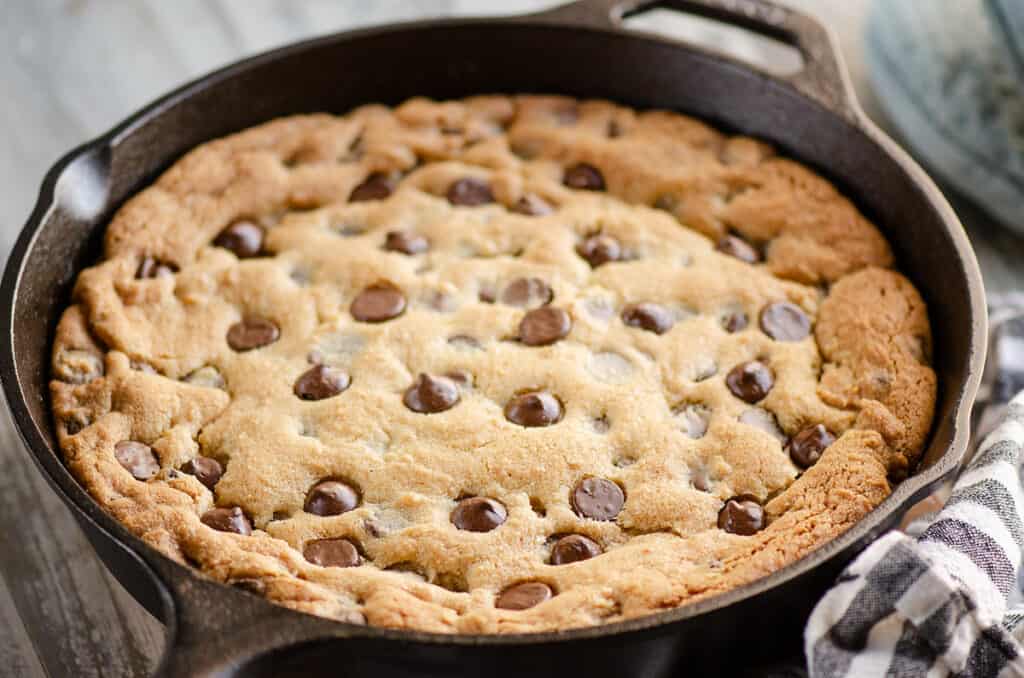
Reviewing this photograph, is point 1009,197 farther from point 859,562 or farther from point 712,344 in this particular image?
point 859,562

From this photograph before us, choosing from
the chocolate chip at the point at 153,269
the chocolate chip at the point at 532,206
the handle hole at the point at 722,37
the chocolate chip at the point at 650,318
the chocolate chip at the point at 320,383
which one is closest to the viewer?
the chocolate chip at the point at 320,383

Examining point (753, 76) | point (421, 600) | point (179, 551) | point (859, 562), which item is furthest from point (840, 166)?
point (179, 551)

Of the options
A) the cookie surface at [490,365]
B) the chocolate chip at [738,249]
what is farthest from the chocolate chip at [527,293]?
the chocolate chip at [738,249]

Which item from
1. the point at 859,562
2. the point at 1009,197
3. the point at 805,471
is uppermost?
the point at 859,562

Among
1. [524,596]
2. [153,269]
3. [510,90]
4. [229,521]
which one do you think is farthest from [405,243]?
[524,596]

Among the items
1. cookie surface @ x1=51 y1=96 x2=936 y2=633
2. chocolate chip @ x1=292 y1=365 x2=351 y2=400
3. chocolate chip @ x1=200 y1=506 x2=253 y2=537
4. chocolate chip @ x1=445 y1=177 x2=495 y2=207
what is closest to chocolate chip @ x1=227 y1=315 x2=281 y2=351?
cookie surface @ x1=51 y1=96 x2=936 y2=633

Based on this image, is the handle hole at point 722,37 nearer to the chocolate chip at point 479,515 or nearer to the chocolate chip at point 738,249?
the chocolate chip at point 738,249
